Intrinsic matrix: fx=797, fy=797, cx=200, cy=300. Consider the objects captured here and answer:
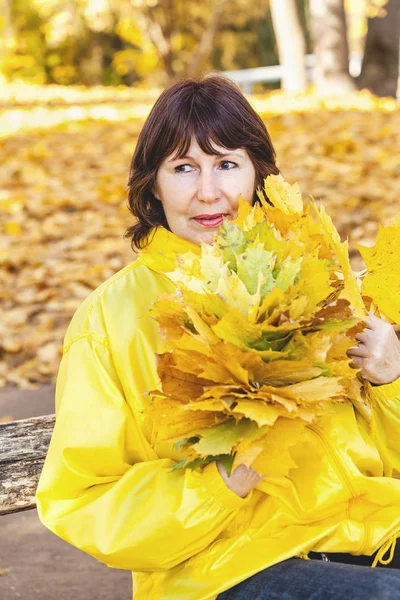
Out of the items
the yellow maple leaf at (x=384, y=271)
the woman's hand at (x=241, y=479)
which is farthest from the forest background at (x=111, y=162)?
the woman's hand at (x=241, y=479)

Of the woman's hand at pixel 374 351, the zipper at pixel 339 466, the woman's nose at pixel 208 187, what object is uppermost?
the woman's nose at pixel 208 187

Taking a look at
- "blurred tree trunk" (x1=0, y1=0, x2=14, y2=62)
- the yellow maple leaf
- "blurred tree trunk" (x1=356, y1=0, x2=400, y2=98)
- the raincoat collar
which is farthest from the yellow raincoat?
"blurred tree trunk" (x1=0, y1=0, x2=14, y2=62)

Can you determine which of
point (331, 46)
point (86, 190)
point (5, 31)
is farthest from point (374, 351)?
point (5, 31)

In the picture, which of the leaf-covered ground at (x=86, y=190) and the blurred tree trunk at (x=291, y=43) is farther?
the blurred tree trunk at (x=291, y=43)

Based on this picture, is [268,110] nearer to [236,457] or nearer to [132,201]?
[132,201]

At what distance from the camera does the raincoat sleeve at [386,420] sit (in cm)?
191

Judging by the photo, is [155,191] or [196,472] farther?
[155,191]

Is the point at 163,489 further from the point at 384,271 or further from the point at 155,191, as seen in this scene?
the point at 155,191

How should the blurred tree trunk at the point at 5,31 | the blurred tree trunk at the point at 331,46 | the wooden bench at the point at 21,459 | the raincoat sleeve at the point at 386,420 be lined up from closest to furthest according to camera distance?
the raincoat sleeve at the point at 386,420 < the wooden bench at the point at 21,459 < the blurred tree trunk at the point at 331,46 < the blurred tree trunk at the point at 5,31

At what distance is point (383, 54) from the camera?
1074 cm

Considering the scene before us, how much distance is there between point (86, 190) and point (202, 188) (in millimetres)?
5219

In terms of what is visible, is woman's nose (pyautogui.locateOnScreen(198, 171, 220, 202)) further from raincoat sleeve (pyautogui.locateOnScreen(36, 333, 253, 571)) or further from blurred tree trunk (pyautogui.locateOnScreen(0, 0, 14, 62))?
blurred tree trunk (pyautogui.locateOnScreen(0, 0, 14, 62))

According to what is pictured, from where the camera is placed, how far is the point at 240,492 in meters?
1.66

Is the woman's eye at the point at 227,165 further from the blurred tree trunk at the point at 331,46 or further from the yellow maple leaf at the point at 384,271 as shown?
the blurred tree trunk at the point at 331,46
